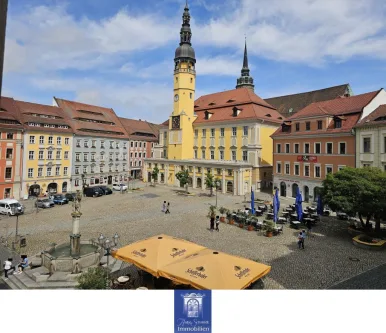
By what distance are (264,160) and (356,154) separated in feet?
38.9

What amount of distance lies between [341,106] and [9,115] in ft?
86.0

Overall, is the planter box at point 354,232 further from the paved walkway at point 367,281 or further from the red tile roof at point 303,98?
the red tile roof at point 303,98

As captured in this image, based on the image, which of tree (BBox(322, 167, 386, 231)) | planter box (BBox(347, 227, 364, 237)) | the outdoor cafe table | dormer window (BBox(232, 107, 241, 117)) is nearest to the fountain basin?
the outdoor cafe table

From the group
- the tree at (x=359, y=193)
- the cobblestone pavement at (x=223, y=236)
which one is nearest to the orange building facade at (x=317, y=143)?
the cobblestone pavement at (x=223, y=236)

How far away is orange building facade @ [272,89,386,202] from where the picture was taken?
63.3ft

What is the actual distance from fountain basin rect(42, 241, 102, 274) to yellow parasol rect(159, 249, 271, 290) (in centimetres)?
371

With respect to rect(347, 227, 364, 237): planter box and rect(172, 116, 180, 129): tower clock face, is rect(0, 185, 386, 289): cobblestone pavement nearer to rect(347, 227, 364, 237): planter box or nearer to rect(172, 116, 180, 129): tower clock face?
rect(347, 227, 364, 237): planter box

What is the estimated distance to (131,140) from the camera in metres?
37.8

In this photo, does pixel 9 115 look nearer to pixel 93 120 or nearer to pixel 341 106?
pixel 93 120

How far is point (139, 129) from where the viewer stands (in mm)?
40375

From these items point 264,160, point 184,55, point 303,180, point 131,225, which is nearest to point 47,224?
point 131,225
